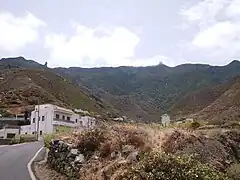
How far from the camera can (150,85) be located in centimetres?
16250

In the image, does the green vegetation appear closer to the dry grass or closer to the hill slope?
the hill slope

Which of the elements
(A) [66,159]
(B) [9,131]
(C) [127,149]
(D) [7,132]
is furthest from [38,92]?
(C) [127,149]

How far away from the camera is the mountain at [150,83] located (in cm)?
13088

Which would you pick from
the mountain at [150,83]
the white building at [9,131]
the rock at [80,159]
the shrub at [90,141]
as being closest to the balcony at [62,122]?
the white building at [9,131]

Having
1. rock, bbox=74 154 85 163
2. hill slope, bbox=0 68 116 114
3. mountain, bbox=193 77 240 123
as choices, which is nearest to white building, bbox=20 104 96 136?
mountain, bbox=193 77 240 123

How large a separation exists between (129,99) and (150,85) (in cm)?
2339

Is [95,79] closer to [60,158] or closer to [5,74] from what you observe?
[5,74]

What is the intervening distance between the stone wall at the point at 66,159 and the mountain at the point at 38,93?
3288 inches

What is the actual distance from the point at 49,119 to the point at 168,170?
67604mm

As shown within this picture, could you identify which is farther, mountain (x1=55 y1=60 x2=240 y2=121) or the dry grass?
mountain (x1=55 y1=60 x2=240 y2=121)

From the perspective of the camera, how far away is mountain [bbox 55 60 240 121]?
13088cm

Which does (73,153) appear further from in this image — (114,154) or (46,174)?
(46,174)

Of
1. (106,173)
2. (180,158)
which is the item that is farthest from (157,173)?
(106,173)

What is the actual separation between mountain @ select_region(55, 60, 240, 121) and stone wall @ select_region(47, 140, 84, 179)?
95906mm
